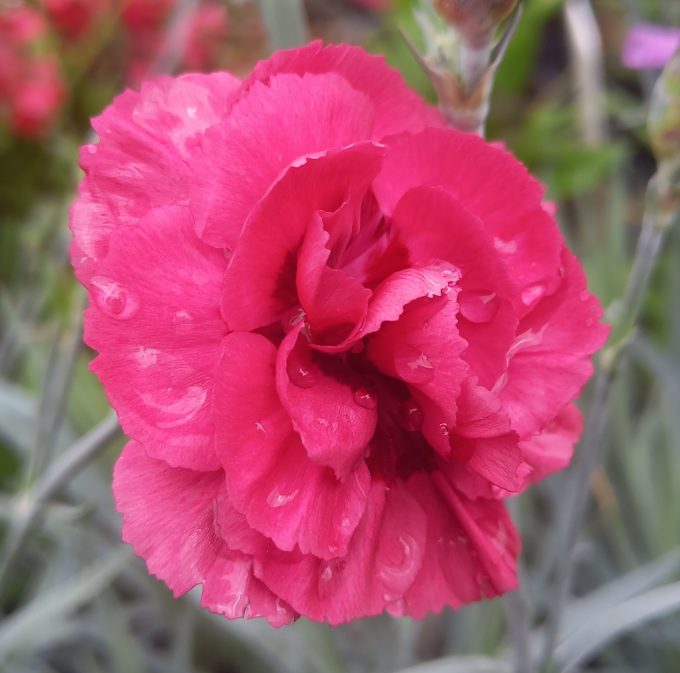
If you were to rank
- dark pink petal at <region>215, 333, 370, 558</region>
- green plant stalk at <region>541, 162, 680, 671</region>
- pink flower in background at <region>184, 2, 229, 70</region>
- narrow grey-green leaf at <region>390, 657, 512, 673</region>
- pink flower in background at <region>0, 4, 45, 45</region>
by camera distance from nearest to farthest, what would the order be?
dark pink petal at <region>215, 333, 370, 558</region>
green plant stalk at <region>541, 162, 680, 671</region>
narrow grey-green leaf at <region>390, 657, 512, 673</region>
pink flower in background at <region>0, 4, 45, 45</region>
pink flower in background at <region>184, 2, 229, 70</region>

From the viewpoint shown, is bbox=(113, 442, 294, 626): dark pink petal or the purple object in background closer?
bbox=(113, 442, 294, 626): dark pink petal

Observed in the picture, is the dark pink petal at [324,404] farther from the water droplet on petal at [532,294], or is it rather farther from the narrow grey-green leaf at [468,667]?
the narrow grey-green leaf at [468,667]

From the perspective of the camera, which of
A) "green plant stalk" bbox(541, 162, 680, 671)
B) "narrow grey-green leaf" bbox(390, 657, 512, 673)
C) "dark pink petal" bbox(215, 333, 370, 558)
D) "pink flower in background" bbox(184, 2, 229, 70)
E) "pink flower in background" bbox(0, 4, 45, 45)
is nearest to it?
"dark pink petal" bbox(215, 333, 370, 558)

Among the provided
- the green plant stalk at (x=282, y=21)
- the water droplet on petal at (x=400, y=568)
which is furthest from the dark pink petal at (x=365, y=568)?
the green plant stalk at (x=282, y=21)

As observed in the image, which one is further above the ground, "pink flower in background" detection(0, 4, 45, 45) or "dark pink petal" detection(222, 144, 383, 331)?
"dark pink petal" detection(222, 144, 383, 331)

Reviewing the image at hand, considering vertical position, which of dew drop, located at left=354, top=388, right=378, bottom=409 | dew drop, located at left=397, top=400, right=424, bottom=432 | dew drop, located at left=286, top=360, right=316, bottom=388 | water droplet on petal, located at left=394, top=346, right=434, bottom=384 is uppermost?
water droplet on petal, located at left=394, top=346, right=434, bottom=384

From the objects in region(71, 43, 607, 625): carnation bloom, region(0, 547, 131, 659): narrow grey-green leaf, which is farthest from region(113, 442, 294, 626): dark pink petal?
region(0, 547, 131, 659): narrow grey-green leaf

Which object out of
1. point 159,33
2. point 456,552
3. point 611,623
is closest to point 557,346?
point 456,552

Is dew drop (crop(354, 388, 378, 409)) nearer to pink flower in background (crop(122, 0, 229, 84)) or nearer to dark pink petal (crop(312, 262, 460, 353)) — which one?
dark pink petal (crop(312, 262, 460, 353))

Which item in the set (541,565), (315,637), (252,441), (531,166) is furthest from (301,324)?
(531,166)
